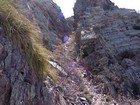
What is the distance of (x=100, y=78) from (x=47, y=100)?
5479 mm

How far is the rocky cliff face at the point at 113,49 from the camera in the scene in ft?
37.8

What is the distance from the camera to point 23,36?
6668 millimetres

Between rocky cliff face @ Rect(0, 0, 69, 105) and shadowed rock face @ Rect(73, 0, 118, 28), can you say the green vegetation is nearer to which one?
rocky cliff face @ Rect(0, 0, 69, 105)

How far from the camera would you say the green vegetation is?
6562mm

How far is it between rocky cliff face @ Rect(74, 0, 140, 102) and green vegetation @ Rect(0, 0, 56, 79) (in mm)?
4049

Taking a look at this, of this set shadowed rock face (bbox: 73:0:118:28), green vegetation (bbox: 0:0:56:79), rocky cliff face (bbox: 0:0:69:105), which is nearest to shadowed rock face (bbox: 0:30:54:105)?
rocky cliff face (bbox: 0:0:69:105)

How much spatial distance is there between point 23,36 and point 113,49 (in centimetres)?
877

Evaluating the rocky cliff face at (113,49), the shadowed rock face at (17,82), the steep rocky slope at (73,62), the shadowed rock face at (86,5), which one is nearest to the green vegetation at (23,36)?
the steep rocky slope at (73,62)

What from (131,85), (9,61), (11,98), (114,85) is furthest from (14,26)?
(131,85)

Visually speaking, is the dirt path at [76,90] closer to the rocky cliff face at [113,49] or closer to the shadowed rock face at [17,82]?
the rocky cliff face at [113,49]

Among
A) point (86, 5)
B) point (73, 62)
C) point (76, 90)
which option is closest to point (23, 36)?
point (76, 90)

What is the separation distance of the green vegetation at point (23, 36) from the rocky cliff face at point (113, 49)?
4049 millimetres

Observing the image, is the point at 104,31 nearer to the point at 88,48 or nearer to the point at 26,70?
the point at 88,48

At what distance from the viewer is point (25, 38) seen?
21.9 feet
